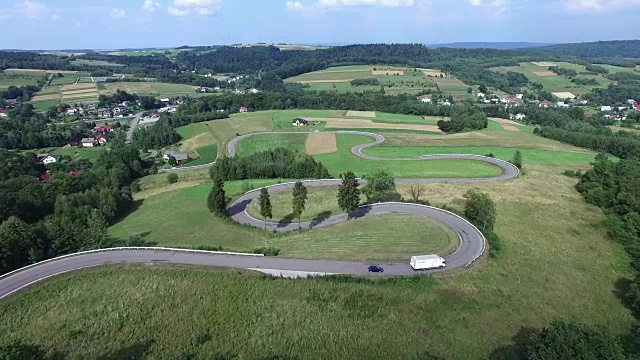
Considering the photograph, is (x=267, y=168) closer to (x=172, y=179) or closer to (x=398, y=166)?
(x=172, y=179)

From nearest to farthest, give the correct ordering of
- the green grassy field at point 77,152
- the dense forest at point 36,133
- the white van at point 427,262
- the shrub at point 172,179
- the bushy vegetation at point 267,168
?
the white van at point 427,262 < the bushy vegetation at point 267,168 < the shrub at point 172,179 < the green grassy field at point 77,152 < the dense forest at point 36,133

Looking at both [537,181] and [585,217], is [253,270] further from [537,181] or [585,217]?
[537,181]

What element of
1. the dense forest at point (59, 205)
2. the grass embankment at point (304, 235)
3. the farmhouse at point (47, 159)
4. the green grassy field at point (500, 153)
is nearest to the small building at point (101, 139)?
the farmhouse at point (47, 159)

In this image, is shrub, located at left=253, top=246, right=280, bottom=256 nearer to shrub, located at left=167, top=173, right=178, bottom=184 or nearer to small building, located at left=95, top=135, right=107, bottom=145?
shrub, located at left=167, top=173, right=178, bottom=184

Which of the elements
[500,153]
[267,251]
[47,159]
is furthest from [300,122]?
[267,251]

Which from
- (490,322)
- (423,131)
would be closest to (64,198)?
(490,322)

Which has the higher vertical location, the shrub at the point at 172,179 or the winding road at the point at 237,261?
the winding road at the point at 237,261

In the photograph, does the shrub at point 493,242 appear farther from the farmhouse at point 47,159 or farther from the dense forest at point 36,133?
the dense forest at point 36,133
